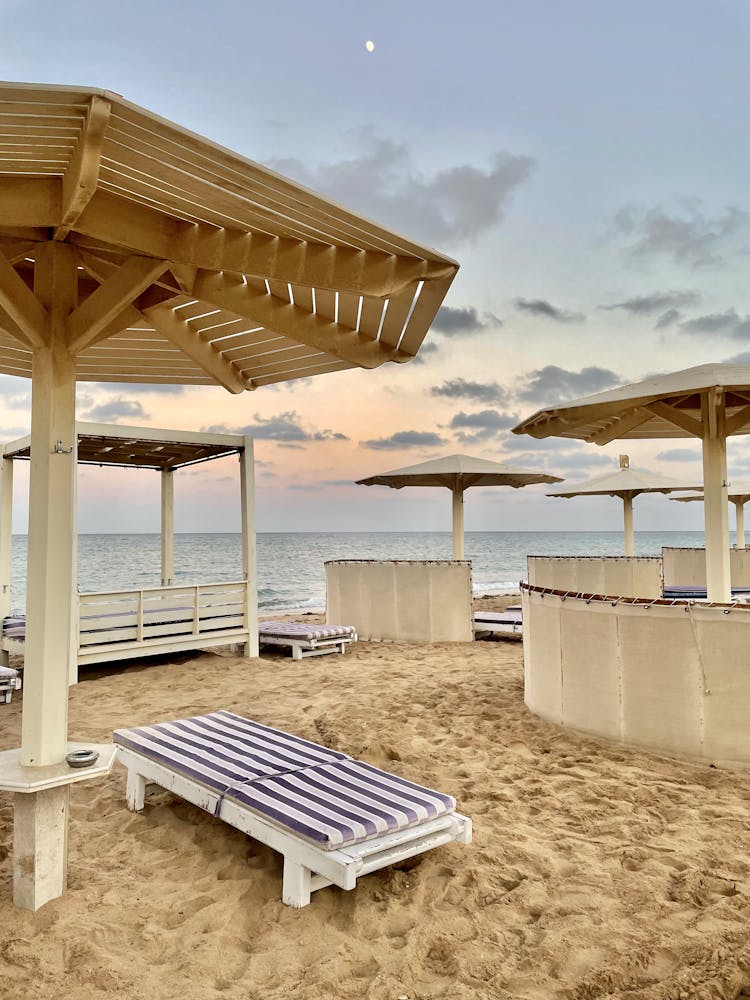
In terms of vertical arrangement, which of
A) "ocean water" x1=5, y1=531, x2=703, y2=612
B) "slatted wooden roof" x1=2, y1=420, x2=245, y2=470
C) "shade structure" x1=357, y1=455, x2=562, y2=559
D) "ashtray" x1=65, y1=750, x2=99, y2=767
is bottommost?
"ocean water" x1=5, y1=531, x2=703, y2=612

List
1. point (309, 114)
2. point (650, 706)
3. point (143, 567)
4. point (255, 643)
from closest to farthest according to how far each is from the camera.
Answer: point (650, 706), point (255, 643), point (309, 114), point (143, 567)

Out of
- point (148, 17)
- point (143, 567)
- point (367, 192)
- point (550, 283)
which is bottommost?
point (143, 567)

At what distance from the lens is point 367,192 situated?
14109mm

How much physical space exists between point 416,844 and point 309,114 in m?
13.0

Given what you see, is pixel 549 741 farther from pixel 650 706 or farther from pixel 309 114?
pixel 309 114

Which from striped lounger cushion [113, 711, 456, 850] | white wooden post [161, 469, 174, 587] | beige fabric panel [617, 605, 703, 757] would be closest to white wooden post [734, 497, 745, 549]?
beige fabric panel [617, 605, 703, 757]

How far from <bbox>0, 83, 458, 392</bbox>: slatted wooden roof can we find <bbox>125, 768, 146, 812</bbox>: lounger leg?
258 centimetres

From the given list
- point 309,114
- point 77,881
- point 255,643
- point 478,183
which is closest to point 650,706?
point 77,881

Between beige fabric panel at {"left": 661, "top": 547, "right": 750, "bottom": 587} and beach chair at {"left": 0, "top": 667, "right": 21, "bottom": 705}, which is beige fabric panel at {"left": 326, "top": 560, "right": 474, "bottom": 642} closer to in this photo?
beach chair at {"left": 0, "top": 667, "right": 21, "bottom": 705}

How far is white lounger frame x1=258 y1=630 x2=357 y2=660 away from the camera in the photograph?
9242 mm

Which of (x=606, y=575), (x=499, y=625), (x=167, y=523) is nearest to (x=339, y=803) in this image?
(x=499, y=625)

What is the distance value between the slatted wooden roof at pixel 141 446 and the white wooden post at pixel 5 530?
9.4 inches

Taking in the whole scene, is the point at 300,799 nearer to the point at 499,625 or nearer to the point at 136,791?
the point at 136,791

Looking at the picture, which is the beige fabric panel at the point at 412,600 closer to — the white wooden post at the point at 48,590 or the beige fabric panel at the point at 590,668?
the beige fabric panel at the point at 590,668
